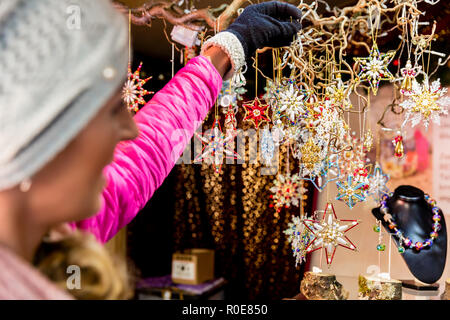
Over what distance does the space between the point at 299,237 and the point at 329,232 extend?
0.07 metres

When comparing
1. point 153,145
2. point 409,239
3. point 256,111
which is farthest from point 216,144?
point 409,239

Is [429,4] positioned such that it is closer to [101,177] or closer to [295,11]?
[295,11]

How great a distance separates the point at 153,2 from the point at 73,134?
60 cm

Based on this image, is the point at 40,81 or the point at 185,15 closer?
the point at 40,81

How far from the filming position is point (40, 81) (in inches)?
8.5

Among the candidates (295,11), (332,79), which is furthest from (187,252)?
(295,11)

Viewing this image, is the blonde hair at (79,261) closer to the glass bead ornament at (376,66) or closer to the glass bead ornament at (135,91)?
the glass bead ornament at (135,91)

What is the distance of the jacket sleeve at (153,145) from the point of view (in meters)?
0.43

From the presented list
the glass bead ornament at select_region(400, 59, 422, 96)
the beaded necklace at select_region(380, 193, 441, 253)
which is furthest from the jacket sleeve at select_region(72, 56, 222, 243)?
the beaded necklace at select_region(380, 193, 441, 253)

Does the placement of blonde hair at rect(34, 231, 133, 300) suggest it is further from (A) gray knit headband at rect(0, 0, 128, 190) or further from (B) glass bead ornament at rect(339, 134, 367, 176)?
(B) glass bead ornament at rect(339, 134, 367, 176)

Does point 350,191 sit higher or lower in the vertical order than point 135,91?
lower

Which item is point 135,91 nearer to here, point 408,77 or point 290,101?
point 290,101

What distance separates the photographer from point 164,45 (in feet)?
2.80

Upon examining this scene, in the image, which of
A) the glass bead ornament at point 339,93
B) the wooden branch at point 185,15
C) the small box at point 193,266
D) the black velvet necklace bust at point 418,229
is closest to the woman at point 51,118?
the wooden branch at point 185,15
